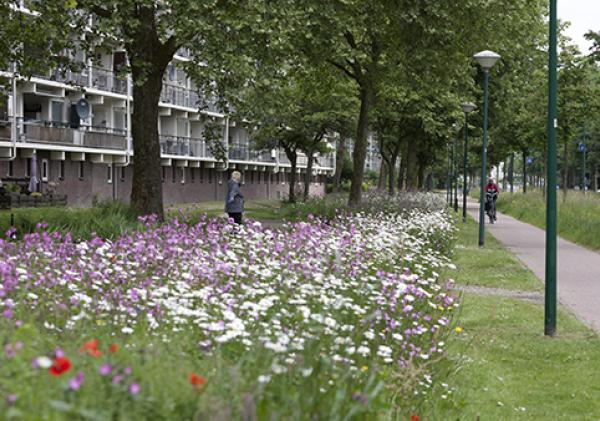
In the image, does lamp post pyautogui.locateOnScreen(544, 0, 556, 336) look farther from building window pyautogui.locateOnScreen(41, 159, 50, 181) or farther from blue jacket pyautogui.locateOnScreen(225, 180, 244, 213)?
building window pyautogui.locateOnScreen(41, 159, 50, 181)

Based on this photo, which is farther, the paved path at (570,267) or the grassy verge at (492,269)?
the grassy verge at (492,269)

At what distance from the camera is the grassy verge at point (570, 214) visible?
2689 cm

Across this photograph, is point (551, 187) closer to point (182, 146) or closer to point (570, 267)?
point (570, 267)

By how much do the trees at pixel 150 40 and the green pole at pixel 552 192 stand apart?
27.2 ft

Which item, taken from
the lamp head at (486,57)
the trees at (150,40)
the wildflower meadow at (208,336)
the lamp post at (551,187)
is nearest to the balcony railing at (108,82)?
the lamp head at (486,57)

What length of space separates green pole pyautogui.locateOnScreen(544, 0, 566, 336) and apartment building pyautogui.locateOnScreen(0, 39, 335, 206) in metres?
25.2

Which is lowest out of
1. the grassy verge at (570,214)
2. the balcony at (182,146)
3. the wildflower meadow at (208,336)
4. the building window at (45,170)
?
the grassy verge at (570,214)

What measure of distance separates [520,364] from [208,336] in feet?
17.2

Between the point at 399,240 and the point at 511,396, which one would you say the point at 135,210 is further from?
the point at 511,396

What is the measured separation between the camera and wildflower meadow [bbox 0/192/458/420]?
Answer: 3801 mm

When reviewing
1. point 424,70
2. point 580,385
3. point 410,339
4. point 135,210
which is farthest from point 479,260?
point 410,339

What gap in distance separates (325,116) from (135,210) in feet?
95.6

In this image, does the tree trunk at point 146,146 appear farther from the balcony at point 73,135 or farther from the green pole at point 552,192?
the balcony at point 73,135

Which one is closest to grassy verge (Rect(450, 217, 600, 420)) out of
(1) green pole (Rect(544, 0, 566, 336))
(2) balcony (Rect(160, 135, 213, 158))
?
(1) green pole (Rect(544, 0, 566, 336))
